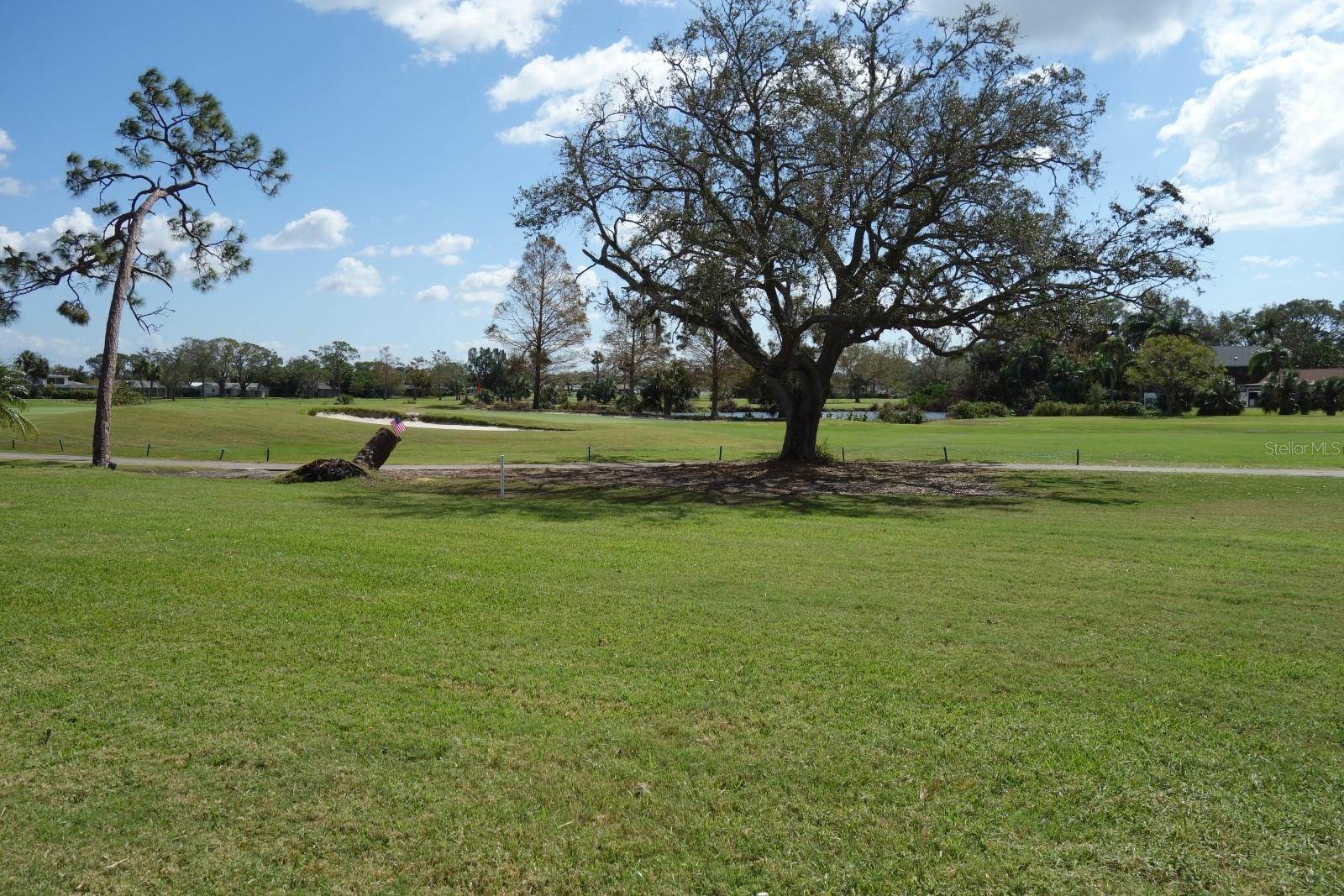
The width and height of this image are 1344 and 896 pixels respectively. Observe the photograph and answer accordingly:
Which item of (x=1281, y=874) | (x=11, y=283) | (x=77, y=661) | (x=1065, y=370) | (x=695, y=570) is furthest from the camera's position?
(x=1065, y=370)

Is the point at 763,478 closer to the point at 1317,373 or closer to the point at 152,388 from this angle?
the point at 1317,373

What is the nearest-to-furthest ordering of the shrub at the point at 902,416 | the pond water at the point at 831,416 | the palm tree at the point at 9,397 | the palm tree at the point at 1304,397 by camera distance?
1. the palm tree at the point at 9,397
2. the shrub at the point at 902,416
3. the pond water at the point at 831,416
4. the palm tree at the point at 1304,397

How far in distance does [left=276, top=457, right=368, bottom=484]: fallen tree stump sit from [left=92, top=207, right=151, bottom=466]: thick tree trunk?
267 inches

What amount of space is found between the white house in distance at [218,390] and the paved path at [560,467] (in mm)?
87633

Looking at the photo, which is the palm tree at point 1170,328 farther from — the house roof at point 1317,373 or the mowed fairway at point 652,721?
the mowed fairway at point 652,721

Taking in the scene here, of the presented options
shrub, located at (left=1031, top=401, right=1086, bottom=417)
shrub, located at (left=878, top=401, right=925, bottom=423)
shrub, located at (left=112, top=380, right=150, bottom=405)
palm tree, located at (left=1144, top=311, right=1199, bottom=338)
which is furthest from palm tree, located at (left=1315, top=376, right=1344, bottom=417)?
shrub, located at (left=112, top=380, right=150, bottom=405)

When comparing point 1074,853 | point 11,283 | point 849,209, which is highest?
point 849,209

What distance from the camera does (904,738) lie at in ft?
18.0

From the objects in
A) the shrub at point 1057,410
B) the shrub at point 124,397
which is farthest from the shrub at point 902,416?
the shrub at point 124,397

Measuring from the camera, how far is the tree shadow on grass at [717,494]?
1766cm

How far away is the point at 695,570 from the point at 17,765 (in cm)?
702

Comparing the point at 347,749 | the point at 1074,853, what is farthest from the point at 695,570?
the point at 1074,853

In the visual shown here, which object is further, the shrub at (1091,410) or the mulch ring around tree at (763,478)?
the shrub at (1091,410)

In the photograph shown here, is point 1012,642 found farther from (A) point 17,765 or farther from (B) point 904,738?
(A) point 17,765
